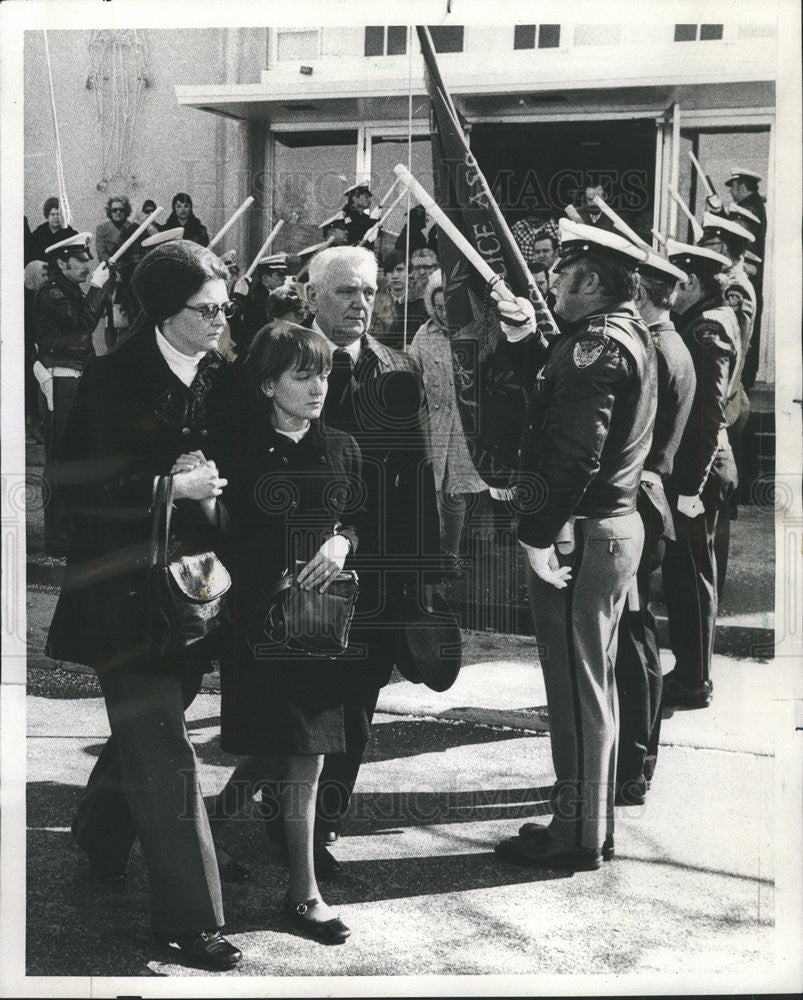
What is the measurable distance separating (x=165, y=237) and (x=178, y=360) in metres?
0.42

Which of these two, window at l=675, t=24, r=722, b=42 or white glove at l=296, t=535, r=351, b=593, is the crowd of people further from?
window at l=675, t=24, r=722, b=42

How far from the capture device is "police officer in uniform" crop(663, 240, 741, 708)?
12.9 feet

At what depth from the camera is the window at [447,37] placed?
3795 millimetres

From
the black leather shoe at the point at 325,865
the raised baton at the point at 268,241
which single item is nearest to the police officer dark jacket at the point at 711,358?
the raised baton at the point at 268,241

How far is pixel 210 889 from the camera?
359cm

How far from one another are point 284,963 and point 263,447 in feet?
4.82

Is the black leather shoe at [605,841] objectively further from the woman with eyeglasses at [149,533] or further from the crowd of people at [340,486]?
the woman with eyeglasses at [149,533]

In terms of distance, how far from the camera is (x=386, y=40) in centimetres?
380

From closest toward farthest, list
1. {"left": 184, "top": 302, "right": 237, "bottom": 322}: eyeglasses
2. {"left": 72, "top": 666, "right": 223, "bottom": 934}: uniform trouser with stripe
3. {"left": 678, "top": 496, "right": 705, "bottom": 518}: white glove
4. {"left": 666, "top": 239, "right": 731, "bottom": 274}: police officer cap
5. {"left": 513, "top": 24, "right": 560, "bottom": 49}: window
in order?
1. {"left": 72, "top": 666, "right": 223, "bottom": 934}: uniform trouser with stripe
2. {"left": 184, "top": 302, "right": 237, "bottom": 322}: eyeglasses
3. {"left": 513, "top": 24, "right": 560, "bottom": 49}: window
4. {"left": 666, "top": 239, "right": 731, "bottom": 274}: police officer cap
5. {"left": 678, "top": 496, "right": 705, "bottom": 518}: white glove

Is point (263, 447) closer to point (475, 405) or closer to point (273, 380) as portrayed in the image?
point (273, 380)

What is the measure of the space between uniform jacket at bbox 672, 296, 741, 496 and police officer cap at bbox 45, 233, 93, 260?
1786mm

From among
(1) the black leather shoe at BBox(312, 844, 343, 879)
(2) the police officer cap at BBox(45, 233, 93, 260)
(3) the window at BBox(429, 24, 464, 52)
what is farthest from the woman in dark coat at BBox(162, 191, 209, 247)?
(1) the black leather shoe at BBox(312, 844, 343, 879)

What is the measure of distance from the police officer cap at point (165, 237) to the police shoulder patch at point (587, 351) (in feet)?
3.96

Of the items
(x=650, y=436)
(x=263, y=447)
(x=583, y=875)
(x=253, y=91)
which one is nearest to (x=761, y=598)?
(x=650, y=436)
